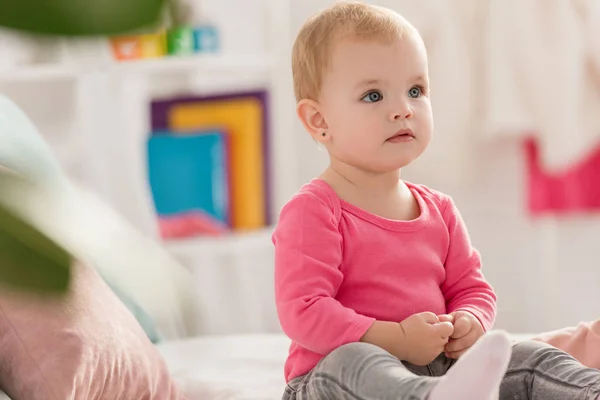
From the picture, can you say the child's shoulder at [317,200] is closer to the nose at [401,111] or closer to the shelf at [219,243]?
A: the nose at [401,111]

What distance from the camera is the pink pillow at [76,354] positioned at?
106 centimetres

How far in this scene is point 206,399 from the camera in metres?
1.34

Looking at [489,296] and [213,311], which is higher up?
[489,296]

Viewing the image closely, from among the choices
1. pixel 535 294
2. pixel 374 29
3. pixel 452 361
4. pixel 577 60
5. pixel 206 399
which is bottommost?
pixel 535 294

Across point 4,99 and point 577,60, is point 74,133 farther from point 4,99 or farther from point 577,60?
point 577,60

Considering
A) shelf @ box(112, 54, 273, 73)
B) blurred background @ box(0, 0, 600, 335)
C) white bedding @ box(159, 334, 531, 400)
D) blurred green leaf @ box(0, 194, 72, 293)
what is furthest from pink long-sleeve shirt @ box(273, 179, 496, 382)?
shelf @ box(112, 54, 273, 73)

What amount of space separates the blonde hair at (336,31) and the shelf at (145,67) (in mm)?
1447

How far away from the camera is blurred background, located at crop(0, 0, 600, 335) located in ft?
8.15

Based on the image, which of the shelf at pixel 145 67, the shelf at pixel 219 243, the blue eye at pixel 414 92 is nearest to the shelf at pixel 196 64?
the shelf at pixel 145 67

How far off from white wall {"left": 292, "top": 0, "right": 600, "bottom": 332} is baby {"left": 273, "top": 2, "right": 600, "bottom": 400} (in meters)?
1.56

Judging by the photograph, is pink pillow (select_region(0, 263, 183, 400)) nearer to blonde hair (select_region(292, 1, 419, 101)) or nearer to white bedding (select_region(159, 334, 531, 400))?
white bedding (select_region(159, 334, 531, 400))

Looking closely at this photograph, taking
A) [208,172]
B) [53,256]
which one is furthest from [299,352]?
[208,172]

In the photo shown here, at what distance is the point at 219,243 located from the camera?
8.41 feet

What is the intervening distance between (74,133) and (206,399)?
4.86 feet
